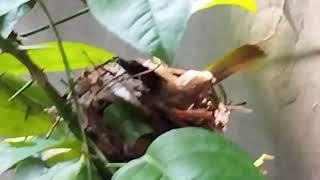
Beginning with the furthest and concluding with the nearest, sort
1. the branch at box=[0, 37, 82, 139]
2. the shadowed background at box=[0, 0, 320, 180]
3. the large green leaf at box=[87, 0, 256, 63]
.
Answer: the shadowed background at box=[0, 0, 320, 180]
the branch at box=[0, 37, 82, 139]
the large green leaf at box=[87, 0, 256, 63]

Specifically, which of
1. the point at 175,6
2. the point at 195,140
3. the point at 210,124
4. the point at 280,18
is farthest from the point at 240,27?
the point at 175,6

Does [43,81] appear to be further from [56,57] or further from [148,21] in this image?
[148,21]

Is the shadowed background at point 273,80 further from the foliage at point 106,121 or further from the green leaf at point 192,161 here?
the green leaf at point 192,161

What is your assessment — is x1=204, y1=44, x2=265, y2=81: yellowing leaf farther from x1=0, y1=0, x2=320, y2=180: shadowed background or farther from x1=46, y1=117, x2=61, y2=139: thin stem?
x1=46, y1=117, x2=61, y2=139: thin stem

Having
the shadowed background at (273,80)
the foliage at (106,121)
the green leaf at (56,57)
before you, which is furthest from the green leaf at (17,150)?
the shadowed background at (273,80)

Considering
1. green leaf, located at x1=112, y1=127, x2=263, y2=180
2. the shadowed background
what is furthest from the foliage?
the shadowed background

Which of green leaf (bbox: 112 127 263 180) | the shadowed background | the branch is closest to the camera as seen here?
green leaf (bbox: 112 127 263 180)

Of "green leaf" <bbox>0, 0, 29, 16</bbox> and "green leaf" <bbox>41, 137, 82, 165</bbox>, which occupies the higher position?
"green leaf" <bbox>0, 0, 29, 16</bbox>
